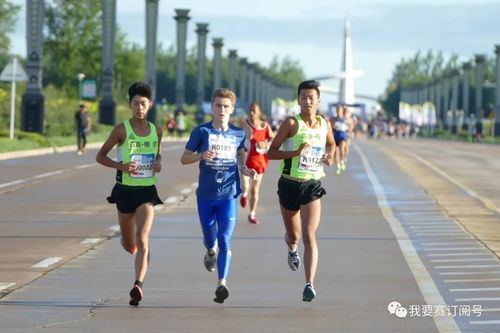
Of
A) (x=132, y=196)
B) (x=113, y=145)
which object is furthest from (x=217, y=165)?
(x=113, y=145)

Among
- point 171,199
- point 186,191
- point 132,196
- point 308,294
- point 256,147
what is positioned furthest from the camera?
point 186,191

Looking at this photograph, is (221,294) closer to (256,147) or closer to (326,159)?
(326,159)

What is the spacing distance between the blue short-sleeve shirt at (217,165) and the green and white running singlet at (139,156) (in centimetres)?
32

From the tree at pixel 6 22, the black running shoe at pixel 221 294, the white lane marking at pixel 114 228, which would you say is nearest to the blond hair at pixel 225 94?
the black running shoe at pixel 221 294

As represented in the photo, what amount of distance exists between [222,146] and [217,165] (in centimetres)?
→ 15

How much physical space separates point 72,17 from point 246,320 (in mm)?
137859

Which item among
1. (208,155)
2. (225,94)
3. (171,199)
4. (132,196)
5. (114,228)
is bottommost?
(171,199)

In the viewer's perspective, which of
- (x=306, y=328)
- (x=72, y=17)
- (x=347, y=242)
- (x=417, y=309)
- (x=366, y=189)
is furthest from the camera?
(x=72, y=17)

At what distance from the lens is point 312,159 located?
43.9ft

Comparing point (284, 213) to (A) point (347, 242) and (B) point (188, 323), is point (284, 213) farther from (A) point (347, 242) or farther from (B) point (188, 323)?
(A) point (347, 242)

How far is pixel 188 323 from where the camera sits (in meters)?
11.3

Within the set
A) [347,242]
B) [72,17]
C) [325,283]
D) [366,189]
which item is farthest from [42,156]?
[72,17]

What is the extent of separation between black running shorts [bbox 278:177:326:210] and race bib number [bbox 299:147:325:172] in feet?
0.38

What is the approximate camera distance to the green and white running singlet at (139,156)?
12.8 m
